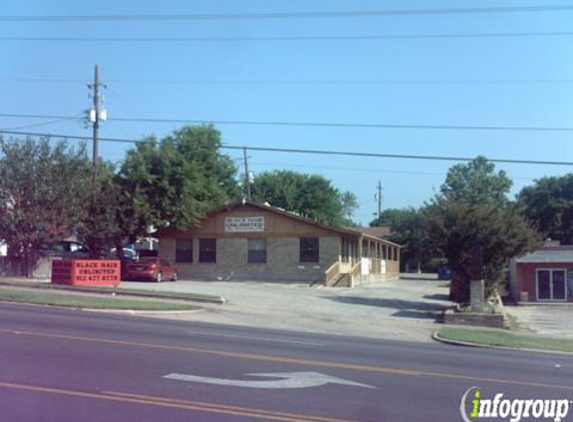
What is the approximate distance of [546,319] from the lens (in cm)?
3117

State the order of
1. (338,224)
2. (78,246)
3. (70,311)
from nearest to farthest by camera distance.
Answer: (70,311) < (78,246) < (338,224)

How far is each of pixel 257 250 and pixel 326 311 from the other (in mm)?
16400

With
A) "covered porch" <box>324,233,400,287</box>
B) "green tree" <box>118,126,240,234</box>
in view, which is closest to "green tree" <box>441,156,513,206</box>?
"covered porch" <box>324,233,400,287</box>

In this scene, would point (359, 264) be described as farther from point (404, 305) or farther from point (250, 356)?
point (250, 356)

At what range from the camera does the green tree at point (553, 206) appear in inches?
3017

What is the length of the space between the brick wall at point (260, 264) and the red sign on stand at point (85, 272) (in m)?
12.3

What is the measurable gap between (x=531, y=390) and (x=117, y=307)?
613 inches

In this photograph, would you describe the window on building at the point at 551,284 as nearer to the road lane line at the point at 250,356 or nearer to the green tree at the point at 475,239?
the green tree at the point at 475,239

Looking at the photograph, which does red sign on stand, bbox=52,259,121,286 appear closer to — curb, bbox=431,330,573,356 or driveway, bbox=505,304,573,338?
curb, bbox=431,330,573,356

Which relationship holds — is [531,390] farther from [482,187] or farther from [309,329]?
[482,187]

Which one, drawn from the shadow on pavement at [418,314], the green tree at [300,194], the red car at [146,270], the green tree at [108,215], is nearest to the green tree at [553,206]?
the green tree at [300,194]

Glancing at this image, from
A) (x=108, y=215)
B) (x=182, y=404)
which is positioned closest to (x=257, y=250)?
(x=108, y=215)

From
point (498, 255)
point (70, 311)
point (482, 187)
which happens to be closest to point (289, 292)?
point (498, 255)

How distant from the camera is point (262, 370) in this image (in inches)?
430
